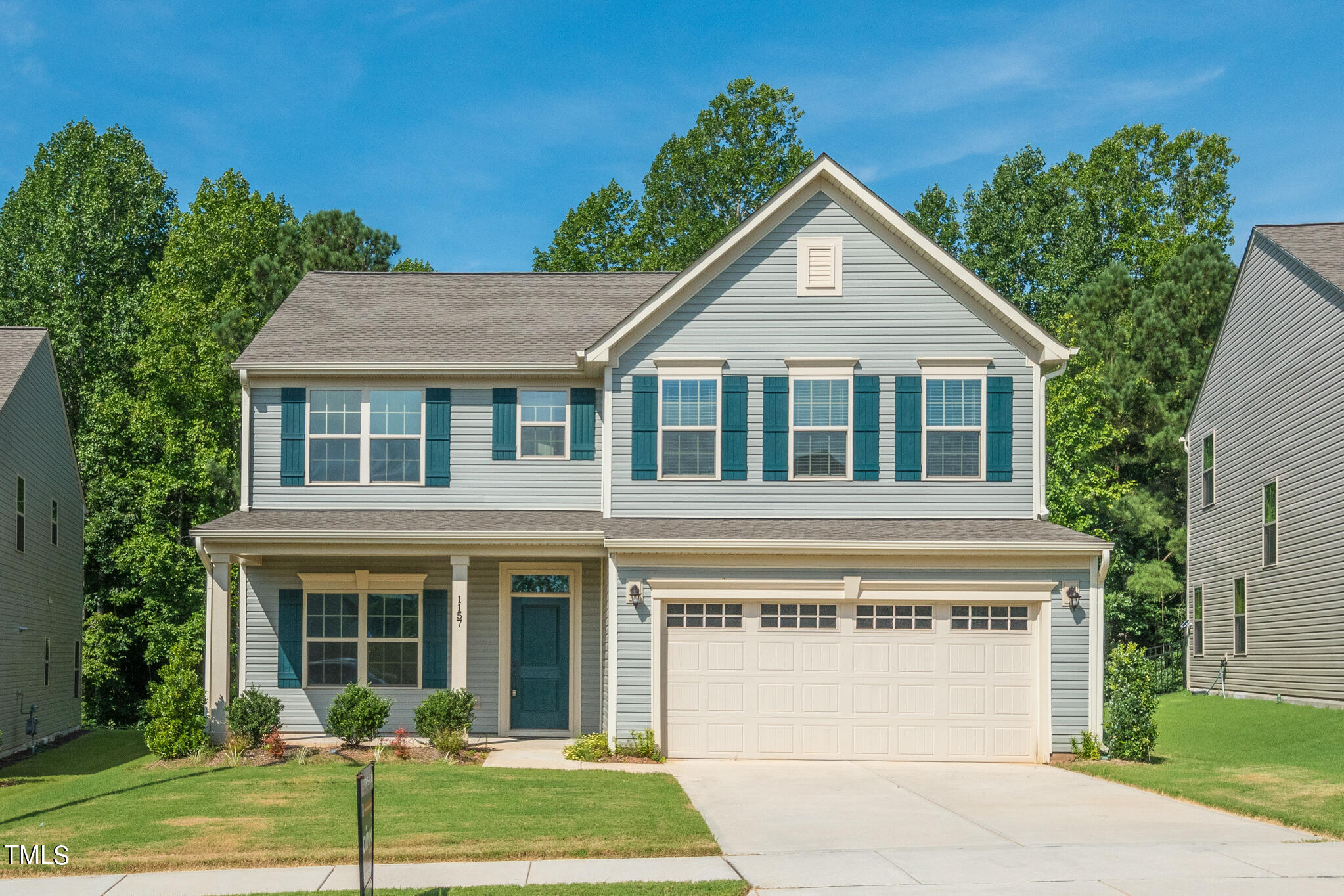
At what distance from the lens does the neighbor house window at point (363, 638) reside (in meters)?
19.4

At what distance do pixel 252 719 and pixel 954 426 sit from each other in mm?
10745

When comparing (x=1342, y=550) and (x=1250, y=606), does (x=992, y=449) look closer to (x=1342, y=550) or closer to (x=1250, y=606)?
(x=1342, y=550)

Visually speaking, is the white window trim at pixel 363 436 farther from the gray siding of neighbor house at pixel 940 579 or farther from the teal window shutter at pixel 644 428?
the gray siding of neighbor house at pixel 940 579

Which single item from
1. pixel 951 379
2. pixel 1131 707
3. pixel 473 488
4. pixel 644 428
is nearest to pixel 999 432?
pixel 951 379

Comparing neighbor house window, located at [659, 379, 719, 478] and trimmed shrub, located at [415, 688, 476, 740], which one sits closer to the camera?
trimmed shrub, located at [415, 688, 476, 740]

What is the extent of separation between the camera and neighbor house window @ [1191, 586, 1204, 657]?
28898 millimetres

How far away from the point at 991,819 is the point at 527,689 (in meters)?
8.95

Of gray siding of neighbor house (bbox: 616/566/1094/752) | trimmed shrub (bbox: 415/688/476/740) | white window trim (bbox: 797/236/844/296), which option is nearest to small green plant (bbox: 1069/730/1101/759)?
gray siding of neighbor house (bbox: 616/566/1094/752)

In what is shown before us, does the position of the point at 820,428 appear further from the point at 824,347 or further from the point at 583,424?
the point at 583,424

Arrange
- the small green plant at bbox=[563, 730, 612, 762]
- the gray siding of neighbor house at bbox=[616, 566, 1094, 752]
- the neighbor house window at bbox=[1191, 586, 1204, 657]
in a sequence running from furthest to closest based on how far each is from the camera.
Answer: the neighbor house window at bbox=[1191, 586, 1204, 657] → the gray siding of neighbor house at bbox=[616, 566, 1094, 752] → the small green plant at bbox=[563, 730, 612, 762]

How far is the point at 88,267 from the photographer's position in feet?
123

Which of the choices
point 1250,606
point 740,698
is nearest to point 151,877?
point 740,698

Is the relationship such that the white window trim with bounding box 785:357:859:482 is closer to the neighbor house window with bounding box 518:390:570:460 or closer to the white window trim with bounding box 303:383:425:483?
the neighbor house window with bounding box 518:390:570:460

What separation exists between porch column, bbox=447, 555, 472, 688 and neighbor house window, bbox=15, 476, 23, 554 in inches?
372
